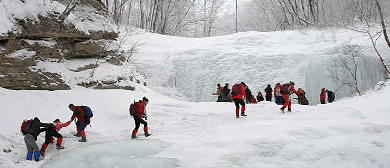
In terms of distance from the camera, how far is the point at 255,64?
60.7 feet

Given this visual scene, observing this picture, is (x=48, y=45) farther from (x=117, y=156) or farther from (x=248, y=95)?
(x=248, y=95)

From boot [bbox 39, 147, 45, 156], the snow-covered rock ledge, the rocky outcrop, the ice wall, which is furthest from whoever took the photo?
the ice wall

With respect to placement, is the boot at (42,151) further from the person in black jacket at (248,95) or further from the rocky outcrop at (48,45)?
the person in black jacket at (248,95)

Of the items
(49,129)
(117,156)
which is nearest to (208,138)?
(117,156)

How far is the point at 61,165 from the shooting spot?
595 centimetres

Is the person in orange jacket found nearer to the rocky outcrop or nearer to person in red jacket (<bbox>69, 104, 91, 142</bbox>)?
the rocky outcrop

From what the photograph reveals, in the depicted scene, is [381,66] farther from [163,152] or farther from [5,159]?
[5,159]

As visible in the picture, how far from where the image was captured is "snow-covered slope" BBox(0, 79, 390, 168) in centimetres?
591

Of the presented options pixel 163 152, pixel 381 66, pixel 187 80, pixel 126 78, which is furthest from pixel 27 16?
pixel 381 66

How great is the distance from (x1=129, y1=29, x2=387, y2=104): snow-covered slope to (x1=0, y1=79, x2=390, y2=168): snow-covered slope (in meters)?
7.51

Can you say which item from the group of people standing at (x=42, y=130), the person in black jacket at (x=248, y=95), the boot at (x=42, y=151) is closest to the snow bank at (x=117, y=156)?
the boot at (x=42, y=151)

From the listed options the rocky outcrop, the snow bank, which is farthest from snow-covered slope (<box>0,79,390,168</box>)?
the rocky outcrop

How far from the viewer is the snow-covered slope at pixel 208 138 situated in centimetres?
591

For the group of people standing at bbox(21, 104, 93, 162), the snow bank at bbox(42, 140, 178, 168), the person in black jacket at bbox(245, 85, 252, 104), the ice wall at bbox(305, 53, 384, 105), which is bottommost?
the snow bank at bbox(42, 140, 178, 168)
